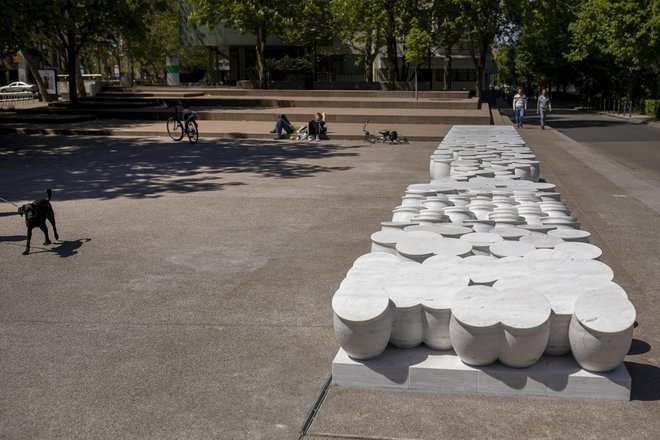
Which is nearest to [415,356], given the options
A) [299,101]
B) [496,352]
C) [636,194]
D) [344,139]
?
[496,352]

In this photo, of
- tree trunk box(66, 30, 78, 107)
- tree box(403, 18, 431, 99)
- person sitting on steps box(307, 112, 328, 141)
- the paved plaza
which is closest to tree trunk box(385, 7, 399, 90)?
tree box(403, 18, 431, 99)

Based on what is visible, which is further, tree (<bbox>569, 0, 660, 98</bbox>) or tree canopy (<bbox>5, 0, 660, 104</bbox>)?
tree (<bbox>569, 0, 660, 98</bbox>)

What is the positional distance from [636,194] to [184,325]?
10524 millimetres

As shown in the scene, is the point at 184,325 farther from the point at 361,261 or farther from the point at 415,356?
the point at 415,356

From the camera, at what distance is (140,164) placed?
59.1 feet

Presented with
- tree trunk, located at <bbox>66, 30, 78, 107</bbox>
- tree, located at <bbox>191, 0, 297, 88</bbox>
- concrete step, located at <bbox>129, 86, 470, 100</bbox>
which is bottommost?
concrete step, located at <bbox>129, 86, 470, 100</bbox>

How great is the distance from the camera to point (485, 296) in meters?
4.80

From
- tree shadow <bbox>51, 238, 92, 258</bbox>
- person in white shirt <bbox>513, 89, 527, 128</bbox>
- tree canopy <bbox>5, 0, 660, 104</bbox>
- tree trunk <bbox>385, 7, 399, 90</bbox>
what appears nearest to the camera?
tree shadow <bbox>51, 238, 92, 258</bbox>

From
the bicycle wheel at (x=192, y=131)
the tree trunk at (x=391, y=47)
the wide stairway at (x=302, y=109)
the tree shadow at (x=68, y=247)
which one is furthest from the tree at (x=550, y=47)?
the tree shadow at (x=68, y=247)

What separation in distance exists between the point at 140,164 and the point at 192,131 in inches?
212

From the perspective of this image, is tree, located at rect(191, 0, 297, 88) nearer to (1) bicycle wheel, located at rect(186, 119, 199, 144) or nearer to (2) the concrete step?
(2) the concrete step

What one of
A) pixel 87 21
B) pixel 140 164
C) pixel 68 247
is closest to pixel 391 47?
pixel 87 21

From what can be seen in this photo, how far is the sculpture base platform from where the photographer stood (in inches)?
176

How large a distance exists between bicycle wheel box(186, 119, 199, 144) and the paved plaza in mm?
8516
